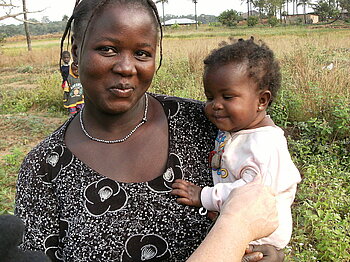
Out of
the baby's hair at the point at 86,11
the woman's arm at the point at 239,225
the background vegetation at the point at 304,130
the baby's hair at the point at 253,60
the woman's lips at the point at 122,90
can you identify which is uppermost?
the baby's hair at the point at 86,11

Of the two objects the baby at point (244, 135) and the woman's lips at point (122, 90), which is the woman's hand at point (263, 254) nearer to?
the baby at point (244, 135)

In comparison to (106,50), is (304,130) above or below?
below

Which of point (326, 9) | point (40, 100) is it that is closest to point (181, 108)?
point (40, 100)

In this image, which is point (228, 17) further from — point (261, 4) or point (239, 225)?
point (239, 225)

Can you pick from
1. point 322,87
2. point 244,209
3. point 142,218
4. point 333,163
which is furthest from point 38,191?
point 322,87

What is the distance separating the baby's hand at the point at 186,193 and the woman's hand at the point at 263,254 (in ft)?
0.83

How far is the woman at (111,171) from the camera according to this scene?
1401mm

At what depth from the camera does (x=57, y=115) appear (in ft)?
28.0

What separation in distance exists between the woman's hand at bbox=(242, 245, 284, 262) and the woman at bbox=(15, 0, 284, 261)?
20 centimetres

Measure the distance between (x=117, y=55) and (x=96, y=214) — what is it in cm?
59

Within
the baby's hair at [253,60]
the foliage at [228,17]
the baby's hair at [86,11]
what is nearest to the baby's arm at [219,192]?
the baby's hair at [253,60]

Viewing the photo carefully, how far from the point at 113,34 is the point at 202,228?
81 cm

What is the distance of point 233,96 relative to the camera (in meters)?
1.75

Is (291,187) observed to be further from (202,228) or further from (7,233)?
(7,233)
